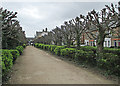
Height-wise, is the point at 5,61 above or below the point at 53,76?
above

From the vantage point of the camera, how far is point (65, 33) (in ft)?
48.8

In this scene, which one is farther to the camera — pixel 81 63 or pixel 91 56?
pixel 81 63

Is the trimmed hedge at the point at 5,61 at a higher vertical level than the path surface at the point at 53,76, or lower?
higher

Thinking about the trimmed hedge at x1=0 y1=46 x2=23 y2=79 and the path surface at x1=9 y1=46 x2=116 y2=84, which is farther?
the path surface at x1=9 y1=46 x2=116 y2=84

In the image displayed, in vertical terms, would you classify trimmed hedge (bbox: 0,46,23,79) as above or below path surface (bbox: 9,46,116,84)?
above

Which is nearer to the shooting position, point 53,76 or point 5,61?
point 5,61

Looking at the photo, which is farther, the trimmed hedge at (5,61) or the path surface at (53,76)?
the path surface at (53,76)

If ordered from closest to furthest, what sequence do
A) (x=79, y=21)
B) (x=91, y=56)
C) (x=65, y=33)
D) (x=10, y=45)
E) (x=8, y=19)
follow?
(x=91, y=56) → (x=8, y=19) → (x=10, y=45) → (x=79, y=21) → (x=65, y=33)

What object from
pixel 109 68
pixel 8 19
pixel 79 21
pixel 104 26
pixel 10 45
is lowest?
pixel 109 68

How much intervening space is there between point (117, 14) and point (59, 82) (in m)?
5.51

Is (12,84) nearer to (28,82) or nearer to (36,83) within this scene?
(28,82)

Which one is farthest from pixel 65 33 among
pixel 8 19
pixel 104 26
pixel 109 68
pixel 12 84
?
pixel 12 84

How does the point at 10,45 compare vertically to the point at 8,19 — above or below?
below

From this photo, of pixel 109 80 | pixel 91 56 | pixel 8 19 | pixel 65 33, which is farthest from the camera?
pixel 65 33
